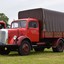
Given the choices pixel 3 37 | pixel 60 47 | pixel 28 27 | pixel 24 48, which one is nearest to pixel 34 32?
pixel 28 27

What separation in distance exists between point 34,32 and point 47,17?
5.94ft

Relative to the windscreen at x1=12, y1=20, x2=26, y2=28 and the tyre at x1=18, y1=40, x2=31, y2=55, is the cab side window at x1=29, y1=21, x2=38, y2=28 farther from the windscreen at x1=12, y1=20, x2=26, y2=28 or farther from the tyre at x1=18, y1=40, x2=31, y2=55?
the tyre at x1=18, y1=40, x2=31, y2=55

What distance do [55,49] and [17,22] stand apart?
4.08m

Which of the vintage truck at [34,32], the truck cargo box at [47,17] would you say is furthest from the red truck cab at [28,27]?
the truck cargo box at [47,17]

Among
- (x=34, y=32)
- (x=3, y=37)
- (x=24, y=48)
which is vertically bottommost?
(x=24, y=48)

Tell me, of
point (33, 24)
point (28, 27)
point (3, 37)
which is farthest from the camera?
point (33, 24)

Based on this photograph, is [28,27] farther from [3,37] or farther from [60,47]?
[60,47]

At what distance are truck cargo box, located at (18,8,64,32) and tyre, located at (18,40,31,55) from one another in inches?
91.1

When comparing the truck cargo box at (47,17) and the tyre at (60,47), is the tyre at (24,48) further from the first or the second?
the tyre at (60,47)

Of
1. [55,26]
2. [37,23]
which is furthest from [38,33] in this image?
[55,26]

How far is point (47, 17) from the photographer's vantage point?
78.0ft

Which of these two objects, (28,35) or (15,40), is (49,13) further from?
(15,40)

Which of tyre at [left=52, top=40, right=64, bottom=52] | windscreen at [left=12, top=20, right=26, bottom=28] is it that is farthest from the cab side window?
tyre at [left=52, top=40, right=64, bottom=52]

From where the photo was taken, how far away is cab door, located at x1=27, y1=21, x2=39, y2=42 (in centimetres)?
2225
